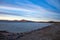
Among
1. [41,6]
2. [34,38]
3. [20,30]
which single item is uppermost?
[41,6]

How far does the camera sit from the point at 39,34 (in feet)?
4.61

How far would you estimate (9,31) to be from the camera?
1.35 m

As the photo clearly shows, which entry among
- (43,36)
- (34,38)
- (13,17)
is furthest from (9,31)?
(43,36)

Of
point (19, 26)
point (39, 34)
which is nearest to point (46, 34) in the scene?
point (39, 34)

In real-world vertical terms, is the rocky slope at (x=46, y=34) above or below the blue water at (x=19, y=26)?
below

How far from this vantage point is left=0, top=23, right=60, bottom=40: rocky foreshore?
52.7 inches

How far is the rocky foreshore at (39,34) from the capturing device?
1.34 m

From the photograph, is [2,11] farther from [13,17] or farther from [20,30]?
[20,30]

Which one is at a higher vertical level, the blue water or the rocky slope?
the blue water

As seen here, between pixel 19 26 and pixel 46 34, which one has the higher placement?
pixel 19 26

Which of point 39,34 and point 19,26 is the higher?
point 19,26

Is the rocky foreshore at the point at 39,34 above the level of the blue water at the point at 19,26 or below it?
below

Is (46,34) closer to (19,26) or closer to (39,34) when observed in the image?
(39,34)

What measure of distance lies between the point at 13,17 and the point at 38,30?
1.14 feet
